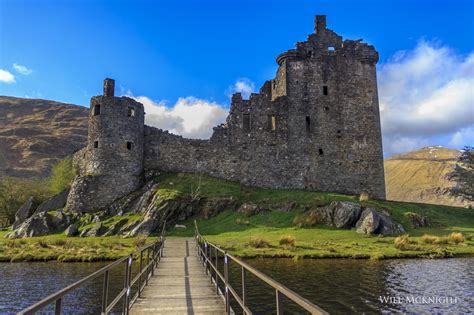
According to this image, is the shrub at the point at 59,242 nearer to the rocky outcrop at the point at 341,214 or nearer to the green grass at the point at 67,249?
the green grass at the point at 67,249

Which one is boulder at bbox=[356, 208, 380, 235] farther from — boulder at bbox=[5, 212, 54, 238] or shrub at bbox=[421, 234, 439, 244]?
boulder at bbox=[5, 212, 54, 238]

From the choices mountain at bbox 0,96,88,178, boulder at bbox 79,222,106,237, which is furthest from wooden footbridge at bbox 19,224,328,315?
mountain at bbox 0,96,88,178

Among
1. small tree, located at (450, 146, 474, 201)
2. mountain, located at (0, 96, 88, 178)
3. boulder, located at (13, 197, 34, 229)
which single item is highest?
mountain, located at (0, 96, 88, 178)

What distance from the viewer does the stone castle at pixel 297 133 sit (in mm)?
39375

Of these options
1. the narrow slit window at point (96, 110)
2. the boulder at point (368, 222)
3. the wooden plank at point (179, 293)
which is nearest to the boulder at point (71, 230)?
the narrow slit window at point (96, 110)

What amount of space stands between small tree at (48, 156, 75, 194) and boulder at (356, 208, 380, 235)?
33362mm

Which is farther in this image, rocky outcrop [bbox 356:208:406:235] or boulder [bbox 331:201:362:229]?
boulder [bbox 331:201:362:229]

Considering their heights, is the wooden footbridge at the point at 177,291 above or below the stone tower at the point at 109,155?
below

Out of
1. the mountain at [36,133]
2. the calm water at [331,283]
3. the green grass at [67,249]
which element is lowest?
the calm water at [331,283]

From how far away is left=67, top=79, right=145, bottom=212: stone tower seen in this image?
1372 inches

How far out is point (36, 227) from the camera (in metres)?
31.2

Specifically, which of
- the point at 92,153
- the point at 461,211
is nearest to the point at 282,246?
the point at 92,153

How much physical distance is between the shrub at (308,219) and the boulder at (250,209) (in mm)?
3747

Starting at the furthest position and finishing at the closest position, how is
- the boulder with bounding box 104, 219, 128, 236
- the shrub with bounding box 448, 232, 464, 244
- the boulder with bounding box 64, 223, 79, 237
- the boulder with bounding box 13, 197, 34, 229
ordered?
the boulder with bounding box 13, 197, 34, 229
the boulder with bounding box 64, 223, 79, 237
the boulder with bounding box 104, 219, 128, 236
the shrub with bounding box 448, 232, 464, 244
